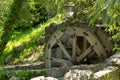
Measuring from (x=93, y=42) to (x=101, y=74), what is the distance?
419 centimetres

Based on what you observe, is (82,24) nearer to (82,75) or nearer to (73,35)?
(73,35)

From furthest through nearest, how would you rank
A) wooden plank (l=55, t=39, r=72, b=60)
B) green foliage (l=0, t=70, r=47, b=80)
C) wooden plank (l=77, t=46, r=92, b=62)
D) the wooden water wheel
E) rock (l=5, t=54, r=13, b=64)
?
1. rock (l=5, t=54, r=13, b=64)
2. wooden plank (l=55, t=39, r=72, b=60)
3. wooden plank (l=77, t=46, r=92, b=62)
4. the wooden water wheel
5. green foliage (l=0, t=70, r=47, b=80)

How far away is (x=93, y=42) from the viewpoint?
454 inches

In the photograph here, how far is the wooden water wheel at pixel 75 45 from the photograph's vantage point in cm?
1130

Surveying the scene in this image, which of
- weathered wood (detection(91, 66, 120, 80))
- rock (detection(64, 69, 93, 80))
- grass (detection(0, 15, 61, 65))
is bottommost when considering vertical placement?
grass (detection(0, 15, 61, 65))

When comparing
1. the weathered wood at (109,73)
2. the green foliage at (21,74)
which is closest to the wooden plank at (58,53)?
the green foliage at (21,74)

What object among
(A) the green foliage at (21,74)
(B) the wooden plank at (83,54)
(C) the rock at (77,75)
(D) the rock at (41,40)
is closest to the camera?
(C) the rock at (77,75)

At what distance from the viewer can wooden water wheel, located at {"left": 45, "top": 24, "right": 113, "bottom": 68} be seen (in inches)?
445

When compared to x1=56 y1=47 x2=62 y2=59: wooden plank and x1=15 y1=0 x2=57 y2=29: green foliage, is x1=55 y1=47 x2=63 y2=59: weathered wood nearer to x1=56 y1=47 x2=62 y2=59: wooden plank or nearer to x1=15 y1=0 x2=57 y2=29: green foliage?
Result: x1=56 y1=47 x2=62 y2=59: wooden plank

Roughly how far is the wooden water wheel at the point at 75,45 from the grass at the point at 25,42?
233cm

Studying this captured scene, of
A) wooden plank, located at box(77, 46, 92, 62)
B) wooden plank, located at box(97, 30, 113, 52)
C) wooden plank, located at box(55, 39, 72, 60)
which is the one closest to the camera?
wooden plank, located at box(97, 30, 113, 52)

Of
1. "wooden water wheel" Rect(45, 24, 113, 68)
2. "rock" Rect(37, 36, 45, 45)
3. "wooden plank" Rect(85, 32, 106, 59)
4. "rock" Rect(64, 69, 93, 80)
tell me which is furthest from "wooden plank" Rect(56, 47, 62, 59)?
"rock" Rect(64, 69, 93, 80)

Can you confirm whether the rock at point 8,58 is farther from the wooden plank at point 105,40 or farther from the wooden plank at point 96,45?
the wooden plank at point 105,40

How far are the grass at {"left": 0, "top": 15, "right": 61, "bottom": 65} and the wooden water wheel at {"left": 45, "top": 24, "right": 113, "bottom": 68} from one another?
233 centimetres
